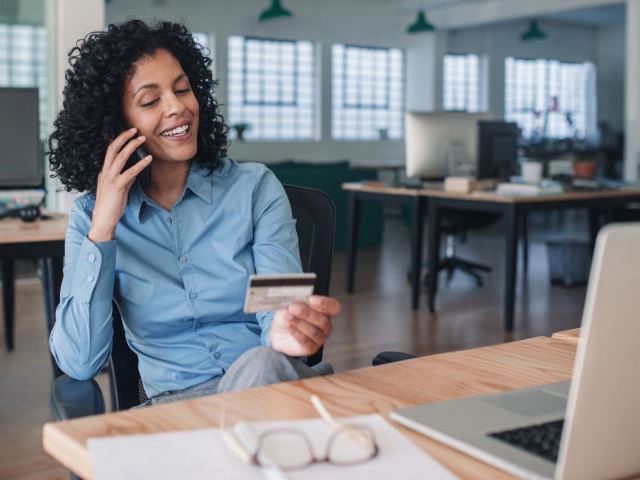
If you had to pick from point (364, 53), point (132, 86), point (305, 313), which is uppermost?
point (364, 53)

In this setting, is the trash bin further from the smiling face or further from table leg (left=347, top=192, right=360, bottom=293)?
the smiling face

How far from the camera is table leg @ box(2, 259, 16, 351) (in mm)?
4055

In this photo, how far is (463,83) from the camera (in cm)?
1376

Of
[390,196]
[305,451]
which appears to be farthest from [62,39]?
[305,451]

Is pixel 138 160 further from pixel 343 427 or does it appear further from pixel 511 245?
pixel 511 245

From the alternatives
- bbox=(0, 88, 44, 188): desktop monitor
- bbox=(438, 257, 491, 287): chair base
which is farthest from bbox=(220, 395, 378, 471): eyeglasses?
bbox=(438, 257, 491, 287): chair base

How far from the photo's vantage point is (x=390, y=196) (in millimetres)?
5418

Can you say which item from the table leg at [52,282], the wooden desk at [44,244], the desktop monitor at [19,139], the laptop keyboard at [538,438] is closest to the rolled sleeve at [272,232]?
the laptop keyboard at [538,438]

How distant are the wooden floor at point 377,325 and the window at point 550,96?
7540 mm

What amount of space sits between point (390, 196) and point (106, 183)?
3.93m

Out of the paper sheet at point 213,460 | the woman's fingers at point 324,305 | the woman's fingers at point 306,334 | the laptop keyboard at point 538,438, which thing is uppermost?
the woman's fingers at point 324,305

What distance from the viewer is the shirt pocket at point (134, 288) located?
161 centimetres

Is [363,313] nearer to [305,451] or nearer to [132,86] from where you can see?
[132,86]

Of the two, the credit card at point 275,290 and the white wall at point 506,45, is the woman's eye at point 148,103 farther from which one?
the white wall at point 506,45
